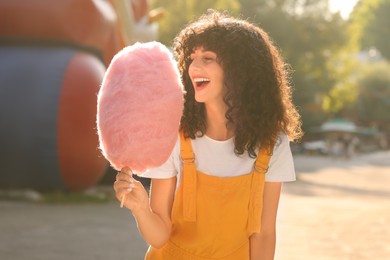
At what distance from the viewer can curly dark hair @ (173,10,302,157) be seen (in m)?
2.75

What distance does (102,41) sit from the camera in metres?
11.7

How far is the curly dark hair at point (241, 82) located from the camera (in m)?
2.75

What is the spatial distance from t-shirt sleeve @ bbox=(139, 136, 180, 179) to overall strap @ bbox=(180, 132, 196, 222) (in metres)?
0.03

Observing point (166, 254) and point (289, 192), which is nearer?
point (166, 254)

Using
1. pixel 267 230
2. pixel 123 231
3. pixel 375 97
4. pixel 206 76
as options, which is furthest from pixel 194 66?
pixel 375 97

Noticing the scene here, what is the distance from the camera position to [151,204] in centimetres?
277

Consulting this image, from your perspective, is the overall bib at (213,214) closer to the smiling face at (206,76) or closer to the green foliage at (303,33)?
the smiling face at (206,76)

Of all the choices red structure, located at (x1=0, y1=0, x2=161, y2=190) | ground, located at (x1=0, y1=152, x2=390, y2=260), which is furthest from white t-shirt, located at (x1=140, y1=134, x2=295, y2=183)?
red structure, located at (x1=0, y1=0, x2=161, y2=190)

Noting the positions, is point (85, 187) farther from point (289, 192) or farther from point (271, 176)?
point (271, 176)

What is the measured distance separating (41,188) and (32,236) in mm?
3177

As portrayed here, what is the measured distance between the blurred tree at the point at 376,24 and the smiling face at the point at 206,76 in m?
69.2

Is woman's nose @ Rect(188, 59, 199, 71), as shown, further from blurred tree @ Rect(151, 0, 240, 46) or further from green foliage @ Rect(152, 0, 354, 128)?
green foliage @ Rect(152, 0, 354, 128)

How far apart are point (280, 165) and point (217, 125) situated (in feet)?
0.90

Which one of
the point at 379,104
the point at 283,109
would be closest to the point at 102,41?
the point at 283,109
